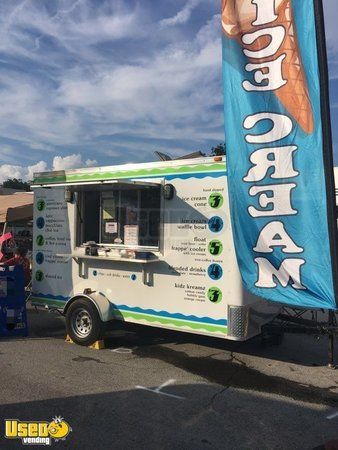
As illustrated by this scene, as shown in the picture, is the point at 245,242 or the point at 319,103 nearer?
the point at 319,103

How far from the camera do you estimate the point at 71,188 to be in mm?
7594

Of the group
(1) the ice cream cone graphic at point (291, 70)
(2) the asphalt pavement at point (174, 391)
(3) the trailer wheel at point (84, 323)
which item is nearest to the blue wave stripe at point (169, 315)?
(3) the trailer wheel at point (84, 323)

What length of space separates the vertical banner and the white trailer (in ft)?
2.34

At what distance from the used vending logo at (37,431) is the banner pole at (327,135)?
2.92 m

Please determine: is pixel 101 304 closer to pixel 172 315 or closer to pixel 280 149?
pixel 172 315

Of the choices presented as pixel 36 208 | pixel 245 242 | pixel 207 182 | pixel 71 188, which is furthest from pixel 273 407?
pixel 36 208

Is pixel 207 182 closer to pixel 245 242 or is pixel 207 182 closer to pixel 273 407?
pixel 245 242

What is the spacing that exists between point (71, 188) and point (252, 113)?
11.1 ft

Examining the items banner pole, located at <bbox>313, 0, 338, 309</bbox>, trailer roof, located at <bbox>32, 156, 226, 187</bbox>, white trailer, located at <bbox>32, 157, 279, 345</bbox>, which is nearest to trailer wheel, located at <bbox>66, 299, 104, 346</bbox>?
white trailer, located at <bbox>32, 157, 279, 345</bbox>

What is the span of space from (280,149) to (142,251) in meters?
2.65

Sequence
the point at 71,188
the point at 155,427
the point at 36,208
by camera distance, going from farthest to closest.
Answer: the point at 36,208
the point at 71,188
the point at 155,427

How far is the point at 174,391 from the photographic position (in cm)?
539

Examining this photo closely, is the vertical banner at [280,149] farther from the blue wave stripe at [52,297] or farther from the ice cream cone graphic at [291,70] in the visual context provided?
the blue wave stripe at [52,297]

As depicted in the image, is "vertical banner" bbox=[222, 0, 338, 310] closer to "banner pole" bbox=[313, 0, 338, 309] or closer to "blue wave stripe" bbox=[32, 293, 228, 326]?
"banner pole" bbox=[313, 0, 338, 309]
